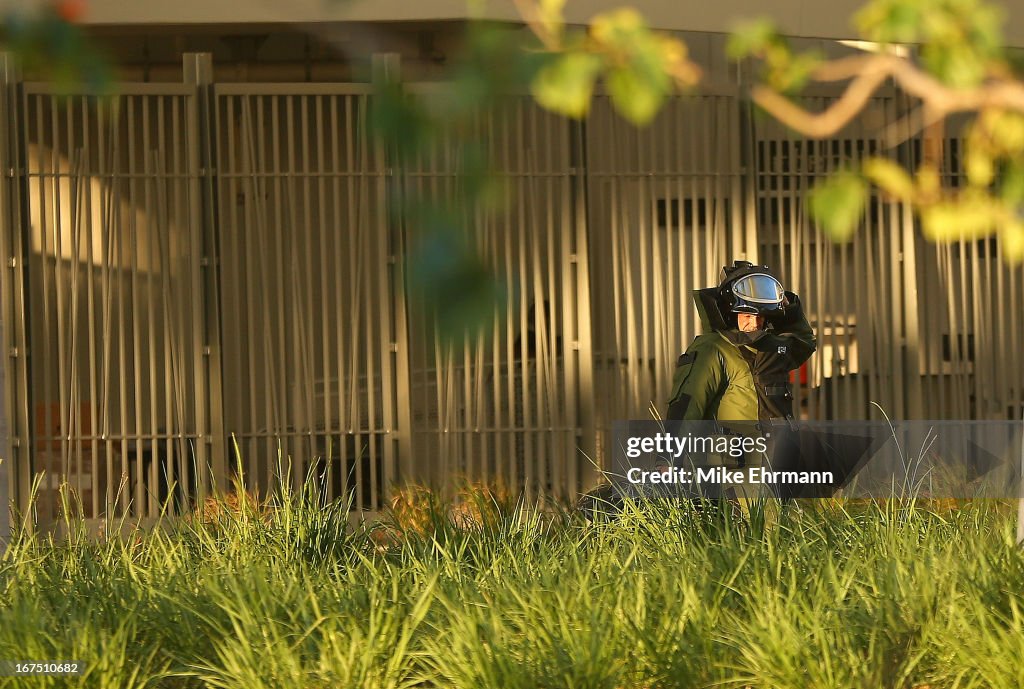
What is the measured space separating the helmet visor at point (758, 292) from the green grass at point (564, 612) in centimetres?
148

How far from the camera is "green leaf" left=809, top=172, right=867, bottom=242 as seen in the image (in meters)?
2.14

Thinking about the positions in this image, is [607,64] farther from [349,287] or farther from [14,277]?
[14,277]

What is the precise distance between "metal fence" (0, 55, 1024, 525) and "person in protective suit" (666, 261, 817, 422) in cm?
275

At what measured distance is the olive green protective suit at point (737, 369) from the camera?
23.9 ft

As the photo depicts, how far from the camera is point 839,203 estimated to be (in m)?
2.15

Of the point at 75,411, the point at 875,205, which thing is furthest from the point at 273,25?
the point at 875,205

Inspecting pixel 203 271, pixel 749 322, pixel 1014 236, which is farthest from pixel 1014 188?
pixel 203 271

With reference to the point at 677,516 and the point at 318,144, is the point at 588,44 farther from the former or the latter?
the point at 318,144

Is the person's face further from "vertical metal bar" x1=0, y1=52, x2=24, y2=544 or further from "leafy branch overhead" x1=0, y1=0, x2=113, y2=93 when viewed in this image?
"leafy branch overhead" x1=0, y1=0, x2=113, y2=93

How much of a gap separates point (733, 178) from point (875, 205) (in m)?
1.10

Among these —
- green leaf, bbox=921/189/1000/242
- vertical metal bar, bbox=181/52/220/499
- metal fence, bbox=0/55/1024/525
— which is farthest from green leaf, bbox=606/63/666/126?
vertical metal bar, bbox=181/52/220/499

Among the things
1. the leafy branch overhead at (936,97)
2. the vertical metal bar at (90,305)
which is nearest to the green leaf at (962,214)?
the leafy branch overhead at (936,97)

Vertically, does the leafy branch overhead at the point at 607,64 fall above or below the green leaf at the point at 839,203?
above

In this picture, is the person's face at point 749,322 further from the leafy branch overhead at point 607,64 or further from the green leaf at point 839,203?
the leafy branch overhead at point 607,64
